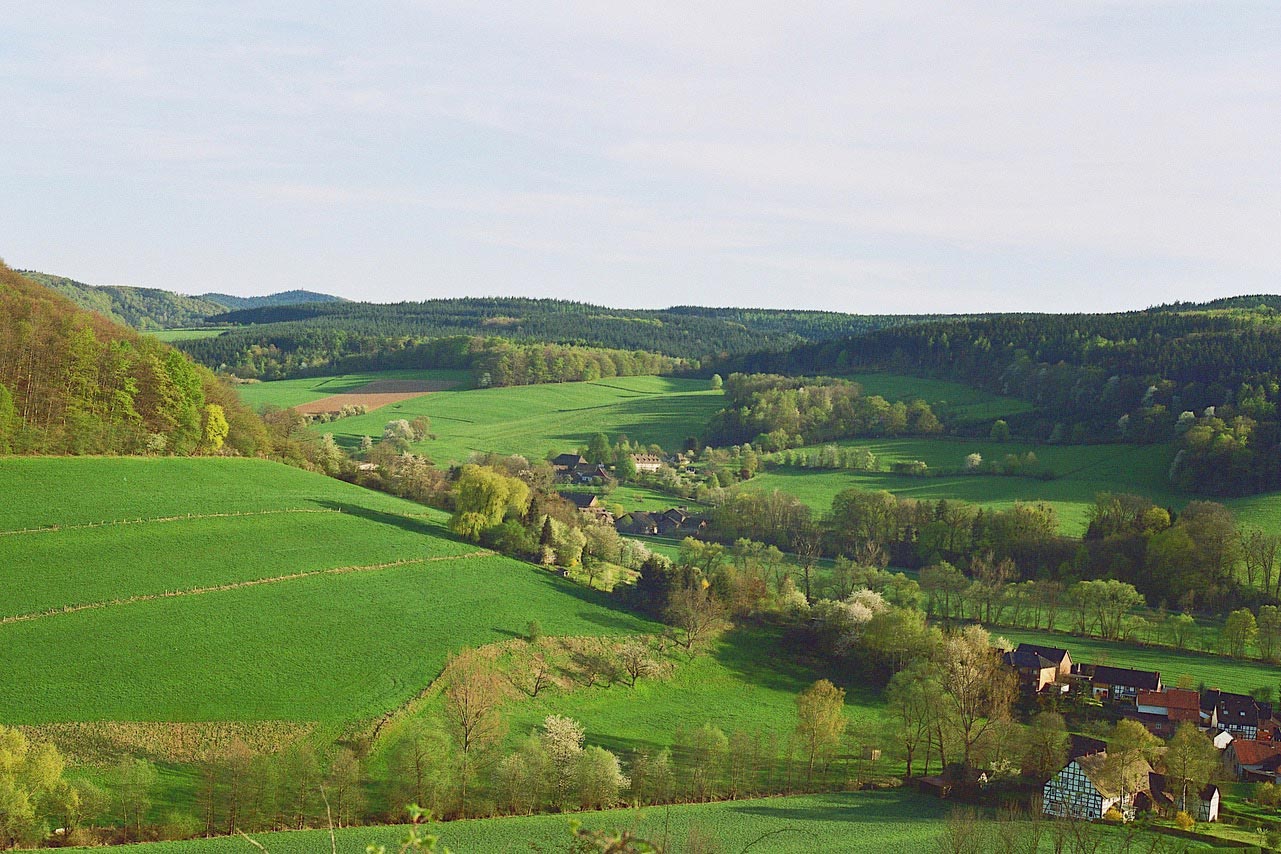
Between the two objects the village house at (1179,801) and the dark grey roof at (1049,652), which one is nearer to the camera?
the village house at (1179,801)

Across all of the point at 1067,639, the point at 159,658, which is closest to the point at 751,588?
the point at 1067,639

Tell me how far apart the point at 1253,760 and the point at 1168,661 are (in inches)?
612

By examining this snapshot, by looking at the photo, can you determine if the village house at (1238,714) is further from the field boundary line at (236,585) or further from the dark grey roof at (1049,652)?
the field boundary line at (236,585)

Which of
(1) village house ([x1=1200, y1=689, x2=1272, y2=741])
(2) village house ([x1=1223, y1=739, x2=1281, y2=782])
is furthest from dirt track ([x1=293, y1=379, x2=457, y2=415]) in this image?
(2) village house ([x1=1223, y1=739, x2=1281, y2=782])

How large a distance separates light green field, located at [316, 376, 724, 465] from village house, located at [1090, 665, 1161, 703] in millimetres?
73846

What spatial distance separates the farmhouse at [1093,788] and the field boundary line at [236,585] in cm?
3786

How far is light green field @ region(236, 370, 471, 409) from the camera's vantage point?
158 meters

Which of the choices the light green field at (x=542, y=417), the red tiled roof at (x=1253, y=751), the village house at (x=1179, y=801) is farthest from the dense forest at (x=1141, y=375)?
Result: the village house at (x=1179, y=801)

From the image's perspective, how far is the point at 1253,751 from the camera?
53.1m

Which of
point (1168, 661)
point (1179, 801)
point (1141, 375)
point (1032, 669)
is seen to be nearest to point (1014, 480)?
point (1141, 375)

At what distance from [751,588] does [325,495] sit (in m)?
31.0

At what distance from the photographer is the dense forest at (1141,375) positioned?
102062 mm

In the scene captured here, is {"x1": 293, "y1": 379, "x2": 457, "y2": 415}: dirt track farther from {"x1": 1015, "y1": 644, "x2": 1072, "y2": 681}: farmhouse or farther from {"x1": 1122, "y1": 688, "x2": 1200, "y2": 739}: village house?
{"x1": 1122, "y1": 688, "x2": 1200, "y2": 739}: village house

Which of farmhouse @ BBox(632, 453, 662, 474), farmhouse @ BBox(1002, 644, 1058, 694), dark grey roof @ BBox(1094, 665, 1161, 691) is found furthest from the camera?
farmhouse @ BBox(632, 453, 662, 474)
